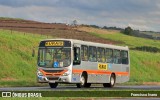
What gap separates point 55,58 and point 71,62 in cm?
113

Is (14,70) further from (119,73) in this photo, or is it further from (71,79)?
(71,79)

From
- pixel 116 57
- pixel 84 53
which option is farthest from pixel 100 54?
pixel 116 57

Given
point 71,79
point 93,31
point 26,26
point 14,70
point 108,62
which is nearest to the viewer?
point 71,79

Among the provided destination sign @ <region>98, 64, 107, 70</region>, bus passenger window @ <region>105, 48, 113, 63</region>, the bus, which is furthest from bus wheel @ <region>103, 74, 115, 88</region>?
destination sign @ <region>98, 64, 107, 70</region>

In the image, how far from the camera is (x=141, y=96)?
2630 cm

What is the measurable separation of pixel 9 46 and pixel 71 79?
23099mm

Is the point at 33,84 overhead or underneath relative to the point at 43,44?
underneath

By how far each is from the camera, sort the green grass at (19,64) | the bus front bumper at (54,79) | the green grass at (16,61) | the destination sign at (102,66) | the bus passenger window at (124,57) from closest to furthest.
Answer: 1. the bus front bumper at (54,79)
2. the destination sign at (102,66)
3. the bus passenger window at (124,57)
4. the green grass at (19,64)
5. the green grass at (16,61)

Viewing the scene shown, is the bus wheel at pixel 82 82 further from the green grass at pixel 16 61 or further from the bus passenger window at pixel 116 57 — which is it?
the green grass at pixel 16 61

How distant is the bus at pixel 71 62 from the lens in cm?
3747

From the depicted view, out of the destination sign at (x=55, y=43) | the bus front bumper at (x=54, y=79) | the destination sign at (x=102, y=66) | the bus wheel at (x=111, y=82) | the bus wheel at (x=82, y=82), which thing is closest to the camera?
the bus front bumper at (x=54, y=79)

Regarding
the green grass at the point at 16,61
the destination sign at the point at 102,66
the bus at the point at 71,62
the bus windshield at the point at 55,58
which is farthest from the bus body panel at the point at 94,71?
the green grass at the point at 16,61

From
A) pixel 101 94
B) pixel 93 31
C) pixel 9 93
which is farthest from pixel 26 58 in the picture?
pixel 93 31

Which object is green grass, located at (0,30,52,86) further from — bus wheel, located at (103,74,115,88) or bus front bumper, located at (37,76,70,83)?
bus front bumper, located at (37,76,70,83)
